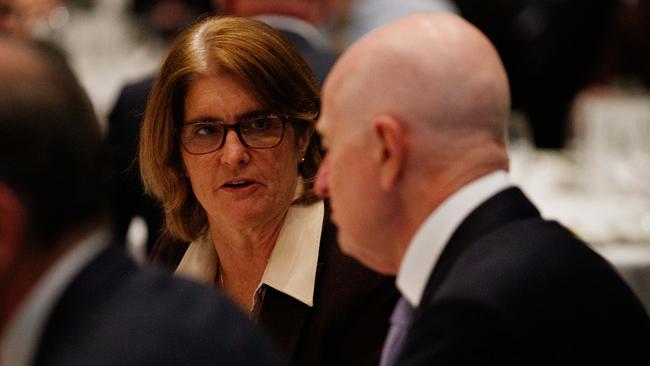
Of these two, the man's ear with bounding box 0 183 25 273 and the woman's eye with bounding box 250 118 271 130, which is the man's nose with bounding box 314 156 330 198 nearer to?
the woman's eye with bounding box 250 118 271 130

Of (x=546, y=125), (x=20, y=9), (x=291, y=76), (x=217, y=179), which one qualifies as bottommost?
(x=546, y=125)

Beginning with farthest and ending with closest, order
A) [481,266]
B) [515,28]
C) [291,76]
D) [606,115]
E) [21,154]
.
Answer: [515,28] → [606,115] → [291,76] → [481,266] → [21,154]

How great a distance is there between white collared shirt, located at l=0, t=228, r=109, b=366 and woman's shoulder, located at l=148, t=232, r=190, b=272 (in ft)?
2.56

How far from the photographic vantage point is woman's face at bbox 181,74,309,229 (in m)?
1.93

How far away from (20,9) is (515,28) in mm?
4339

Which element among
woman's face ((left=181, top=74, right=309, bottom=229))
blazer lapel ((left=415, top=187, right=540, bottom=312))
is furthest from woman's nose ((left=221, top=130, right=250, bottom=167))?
blazer lapel ((left=415, top=187, right=540, bottom=312))

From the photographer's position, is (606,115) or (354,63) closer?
(354,63)

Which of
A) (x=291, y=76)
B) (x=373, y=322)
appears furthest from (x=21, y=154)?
(x=373, y=322)

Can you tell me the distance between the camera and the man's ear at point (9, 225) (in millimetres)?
1239

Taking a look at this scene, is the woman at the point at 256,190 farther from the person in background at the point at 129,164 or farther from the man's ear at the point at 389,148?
the man's ear at the point at 389,148

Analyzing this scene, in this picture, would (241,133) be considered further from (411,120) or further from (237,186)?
(411,120)

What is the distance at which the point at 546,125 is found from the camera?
820 centimetres

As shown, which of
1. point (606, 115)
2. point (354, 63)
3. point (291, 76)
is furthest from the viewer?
point (606, 115)

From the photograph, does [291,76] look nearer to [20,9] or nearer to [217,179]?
[217,179]
